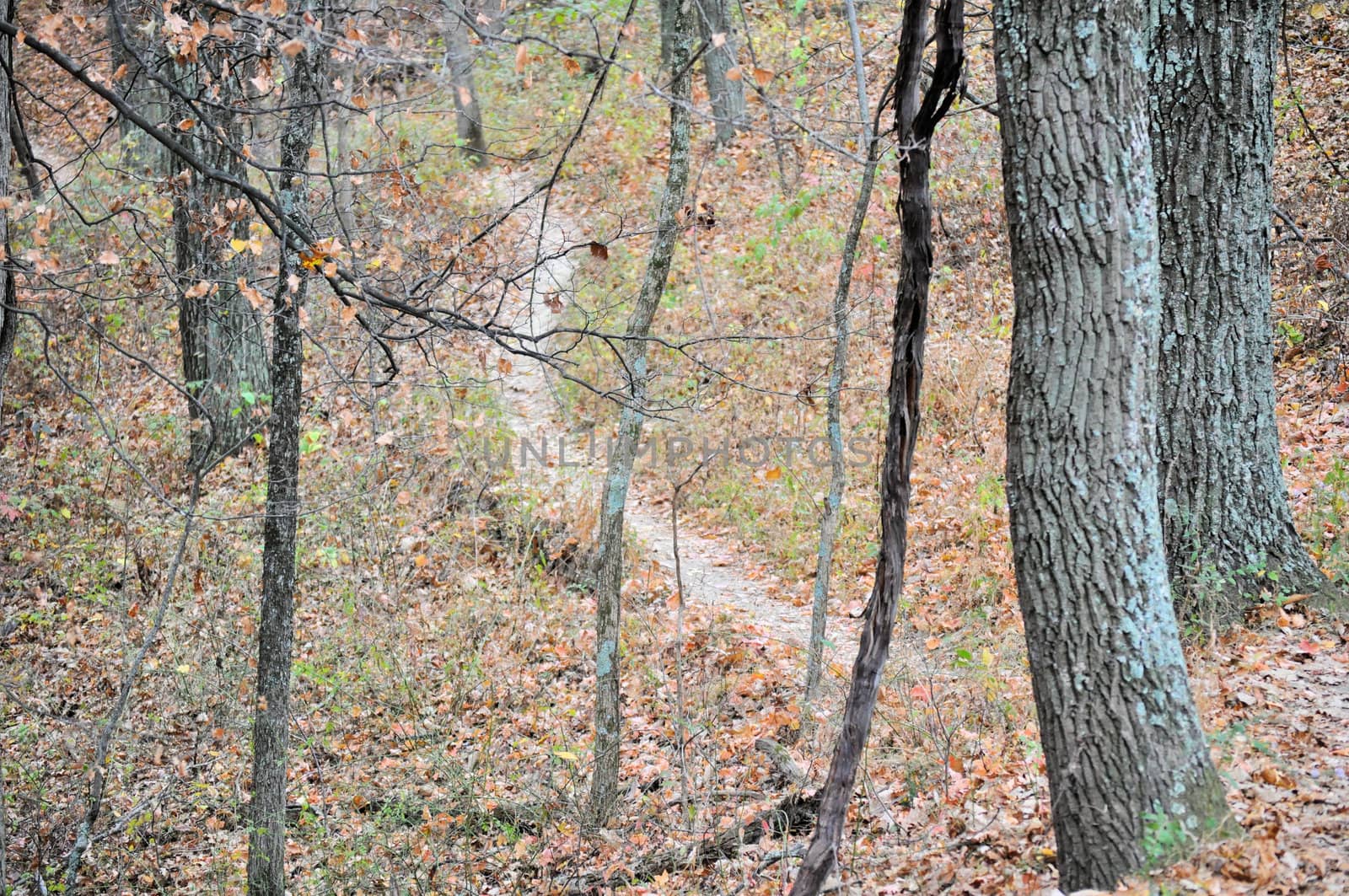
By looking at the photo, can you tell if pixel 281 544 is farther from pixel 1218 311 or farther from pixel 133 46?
pixel 1218 311

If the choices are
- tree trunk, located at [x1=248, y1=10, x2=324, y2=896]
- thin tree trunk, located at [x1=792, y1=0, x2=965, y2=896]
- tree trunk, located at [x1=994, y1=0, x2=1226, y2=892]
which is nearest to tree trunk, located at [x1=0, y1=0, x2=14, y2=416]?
tree trunk, located at [x1=248, y1=10, x2=324, y2=896]

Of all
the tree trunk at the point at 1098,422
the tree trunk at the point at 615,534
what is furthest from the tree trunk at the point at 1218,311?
the tree trunk at the point at 615,534

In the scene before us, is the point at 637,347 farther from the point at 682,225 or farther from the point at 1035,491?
the point at 1035,491

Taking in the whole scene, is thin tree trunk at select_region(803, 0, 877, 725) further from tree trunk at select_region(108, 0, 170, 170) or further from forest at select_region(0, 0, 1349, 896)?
tree trunk at select_region(108, 0, 170, 170)

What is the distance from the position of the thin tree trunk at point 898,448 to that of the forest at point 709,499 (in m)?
0.02

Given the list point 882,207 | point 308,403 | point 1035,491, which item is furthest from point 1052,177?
point 882,207

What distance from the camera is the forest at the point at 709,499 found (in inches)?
130

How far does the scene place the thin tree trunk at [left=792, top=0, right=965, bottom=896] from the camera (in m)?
3.52

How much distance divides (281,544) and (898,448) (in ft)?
12.9

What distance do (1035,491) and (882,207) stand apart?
39.7 feet

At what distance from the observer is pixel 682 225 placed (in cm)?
568

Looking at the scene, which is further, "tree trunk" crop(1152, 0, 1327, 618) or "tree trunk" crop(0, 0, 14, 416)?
"tree trunk" crop(1152, 0, 1327, 618)

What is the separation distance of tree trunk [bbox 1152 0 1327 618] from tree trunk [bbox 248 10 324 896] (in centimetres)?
471

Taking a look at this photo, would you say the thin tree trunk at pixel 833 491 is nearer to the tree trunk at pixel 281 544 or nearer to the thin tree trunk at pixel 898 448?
the thin tree trunk at pixel 898 448
